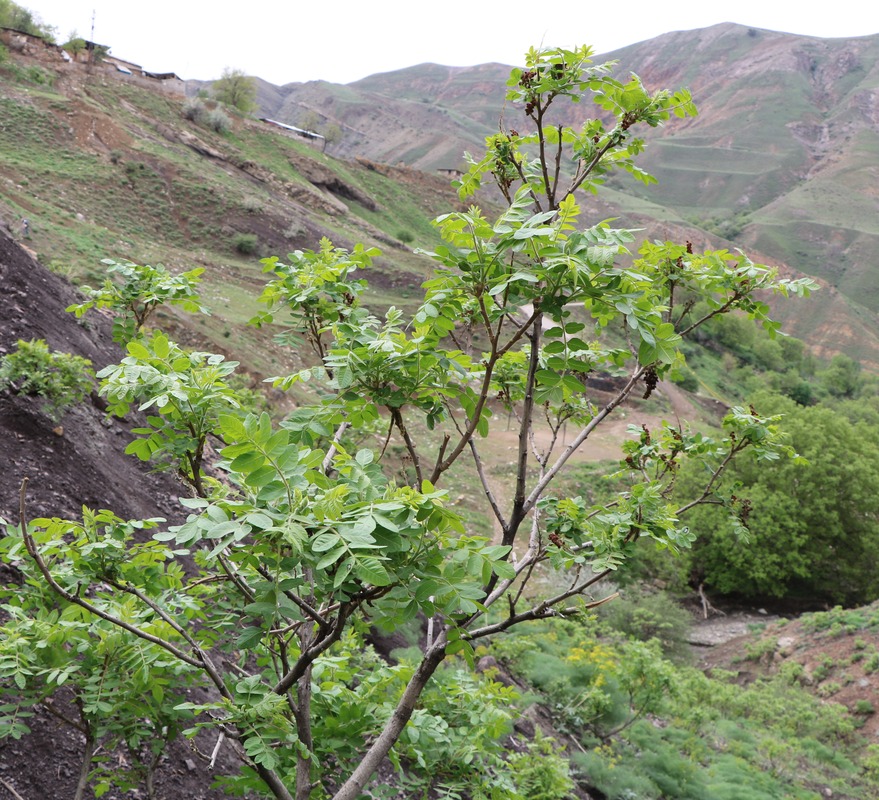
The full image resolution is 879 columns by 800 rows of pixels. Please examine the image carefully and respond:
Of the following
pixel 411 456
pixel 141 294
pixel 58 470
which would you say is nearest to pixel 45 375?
pixel 58 470

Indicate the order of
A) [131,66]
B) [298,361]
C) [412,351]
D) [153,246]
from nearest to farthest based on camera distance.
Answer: [412,351], [298,361], [153,246], [131,66]

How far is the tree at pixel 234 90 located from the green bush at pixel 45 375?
52348 mm

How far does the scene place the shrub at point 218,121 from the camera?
132 feet

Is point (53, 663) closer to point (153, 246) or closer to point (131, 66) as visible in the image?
point (153, 246)

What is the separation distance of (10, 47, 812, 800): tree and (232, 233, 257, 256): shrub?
90.2ft

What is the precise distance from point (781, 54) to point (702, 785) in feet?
736

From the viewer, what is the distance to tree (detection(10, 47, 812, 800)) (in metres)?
1.64

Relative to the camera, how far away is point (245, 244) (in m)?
28.6

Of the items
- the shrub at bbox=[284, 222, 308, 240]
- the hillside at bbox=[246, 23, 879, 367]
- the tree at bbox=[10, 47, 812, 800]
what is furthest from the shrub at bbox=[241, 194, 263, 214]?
the hillside at bbox=[246, 23, 879, 367]

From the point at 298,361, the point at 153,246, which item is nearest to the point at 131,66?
the point at 153,246

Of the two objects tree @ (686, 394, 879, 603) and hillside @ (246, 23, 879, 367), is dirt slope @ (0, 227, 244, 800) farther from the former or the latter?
hillside @ (246, 23, 879, 367)

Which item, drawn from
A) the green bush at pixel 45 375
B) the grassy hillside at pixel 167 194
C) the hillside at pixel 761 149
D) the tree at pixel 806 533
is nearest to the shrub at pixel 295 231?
the grassy hillside at pixel 167 194

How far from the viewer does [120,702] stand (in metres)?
2.58

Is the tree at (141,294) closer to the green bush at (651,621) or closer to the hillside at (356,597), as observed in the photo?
the hillside at (356,597)
